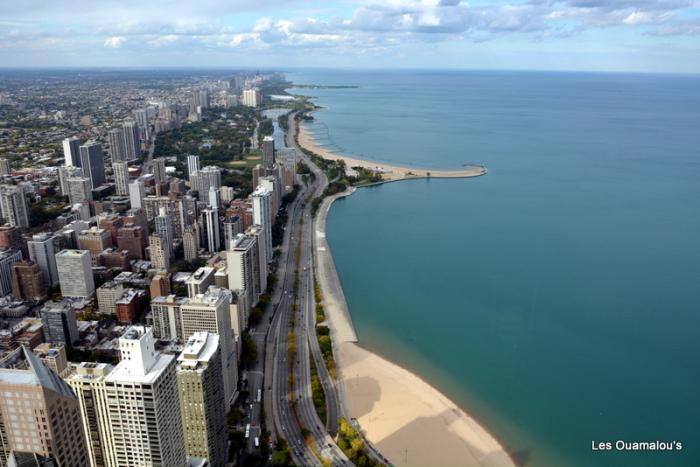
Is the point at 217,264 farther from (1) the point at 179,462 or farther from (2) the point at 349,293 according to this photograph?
(1) the point at 179,462

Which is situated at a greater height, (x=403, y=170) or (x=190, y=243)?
(x=403, y=170)

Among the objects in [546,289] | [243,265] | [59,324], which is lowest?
[546,289]

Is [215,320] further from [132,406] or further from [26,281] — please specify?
[26,281]

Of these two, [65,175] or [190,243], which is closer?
[190,243]

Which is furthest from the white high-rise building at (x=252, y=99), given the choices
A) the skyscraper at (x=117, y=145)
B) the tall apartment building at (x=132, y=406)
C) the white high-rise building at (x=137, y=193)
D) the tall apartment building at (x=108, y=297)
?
the tall apartment building at (x=132, y=406)

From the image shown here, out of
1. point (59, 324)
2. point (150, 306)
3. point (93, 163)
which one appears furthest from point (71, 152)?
point (59, 324)

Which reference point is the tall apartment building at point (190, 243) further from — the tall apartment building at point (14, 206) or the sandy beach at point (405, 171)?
the sandy beach at point (405, 171)

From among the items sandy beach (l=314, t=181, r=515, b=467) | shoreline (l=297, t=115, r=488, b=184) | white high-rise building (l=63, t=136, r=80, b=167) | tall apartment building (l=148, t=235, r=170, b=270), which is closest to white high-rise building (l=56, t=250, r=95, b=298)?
tall apartment building (l=148, t=235, r=170, b=270)

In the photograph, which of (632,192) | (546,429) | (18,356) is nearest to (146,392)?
(18,356)
